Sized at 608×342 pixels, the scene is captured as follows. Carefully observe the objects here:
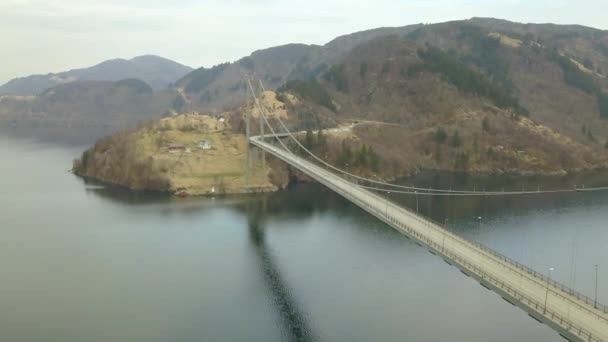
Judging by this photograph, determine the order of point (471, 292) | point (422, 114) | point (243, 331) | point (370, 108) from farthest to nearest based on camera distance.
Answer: point (370, 108), point (422, 114), point (471, 292), point (243, 331)

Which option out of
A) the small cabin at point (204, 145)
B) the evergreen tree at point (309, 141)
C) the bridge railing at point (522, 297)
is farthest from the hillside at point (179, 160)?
the bridge railing at point (522, 297)

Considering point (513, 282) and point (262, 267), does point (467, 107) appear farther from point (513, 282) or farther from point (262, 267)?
point (513, 282)

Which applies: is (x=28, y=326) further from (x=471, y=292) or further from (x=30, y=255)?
(x=471, y=292)

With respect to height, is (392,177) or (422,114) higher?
(422,114)

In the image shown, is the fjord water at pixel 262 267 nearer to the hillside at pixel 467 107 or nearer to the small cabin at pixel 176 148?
the small cabin at pixel 176 148

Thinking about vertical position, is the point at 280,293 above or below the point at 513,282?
below

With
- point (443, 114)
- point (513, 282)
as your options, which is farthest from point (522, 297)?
point (443, 114)

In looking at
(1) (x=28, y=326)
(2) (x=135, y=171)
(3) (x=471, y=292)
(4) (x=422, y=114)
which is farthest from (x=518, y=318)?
(4) (x=422, y=114)
